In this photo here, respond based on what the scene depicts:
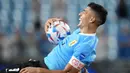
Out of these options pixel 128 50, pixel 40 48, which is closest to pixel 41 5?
pixel 40 48

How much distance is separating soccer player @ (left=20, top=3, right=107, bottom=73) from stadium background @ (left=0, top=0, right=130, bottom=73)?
371cm

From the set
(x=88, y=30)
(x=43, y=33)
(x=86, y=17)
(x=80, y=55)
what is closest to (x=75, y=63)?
(x=80, y=55)

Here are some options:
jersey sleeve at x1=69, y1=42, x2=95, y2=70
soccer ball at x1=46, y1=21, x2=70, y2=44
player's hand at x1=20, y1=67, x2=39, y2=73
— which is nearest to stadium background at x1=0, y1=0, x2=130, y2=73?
soccer ball at x1=46, y1=21, x2=70, y2=44

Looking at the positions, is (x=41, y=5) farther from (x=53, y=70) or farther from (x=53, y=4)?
(x=53, y=70)

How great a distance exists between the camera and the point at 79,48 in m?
6.42

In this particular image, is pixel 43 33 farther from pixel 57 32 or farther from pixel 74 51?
pixel 74 51

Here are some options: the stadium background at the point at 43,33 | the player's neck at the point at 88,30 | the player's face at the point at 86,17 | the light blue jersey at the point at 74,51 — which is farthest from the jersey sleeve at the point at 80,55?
the stadium background at the point at 43,33

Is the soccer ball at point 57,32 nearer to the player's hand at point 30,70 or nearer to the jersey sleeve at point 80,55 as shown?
the jersey sleeve at point 80,55

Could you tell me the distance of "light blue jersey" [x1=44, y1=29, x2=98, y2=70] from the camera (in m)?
6.43

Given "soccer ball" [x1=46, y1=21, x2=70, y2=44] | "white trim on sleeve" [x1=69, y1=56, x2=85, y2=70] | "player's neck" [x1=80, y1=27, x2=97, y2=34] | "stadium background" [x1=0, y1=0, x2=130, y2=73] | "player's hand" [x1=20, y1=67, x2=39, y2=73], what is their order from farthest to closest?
"stadium background" [x1=0, y1=0, x2=130, y2=73] < "soccer ball" [x1=46, y1=21, x2=70, y2=44] < "player's neck" [x1=80, y1=27, x2=97, y2=34] < "white trim on sleeve" [x1=69, y1=56, x2=85, y2=70] < "player's hand" [x1=20, y1=67, x2=39, y2=73]

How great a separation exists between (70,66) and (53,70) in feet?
0.67

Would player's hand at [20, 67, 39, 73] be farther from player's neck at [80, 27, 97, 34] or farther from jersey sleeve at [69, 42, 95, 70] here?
player's neck at [80, 27, 97, 34]

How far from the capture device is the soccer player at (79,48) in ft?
21.0

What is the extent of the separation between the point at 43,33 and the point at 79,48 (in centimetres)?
479
